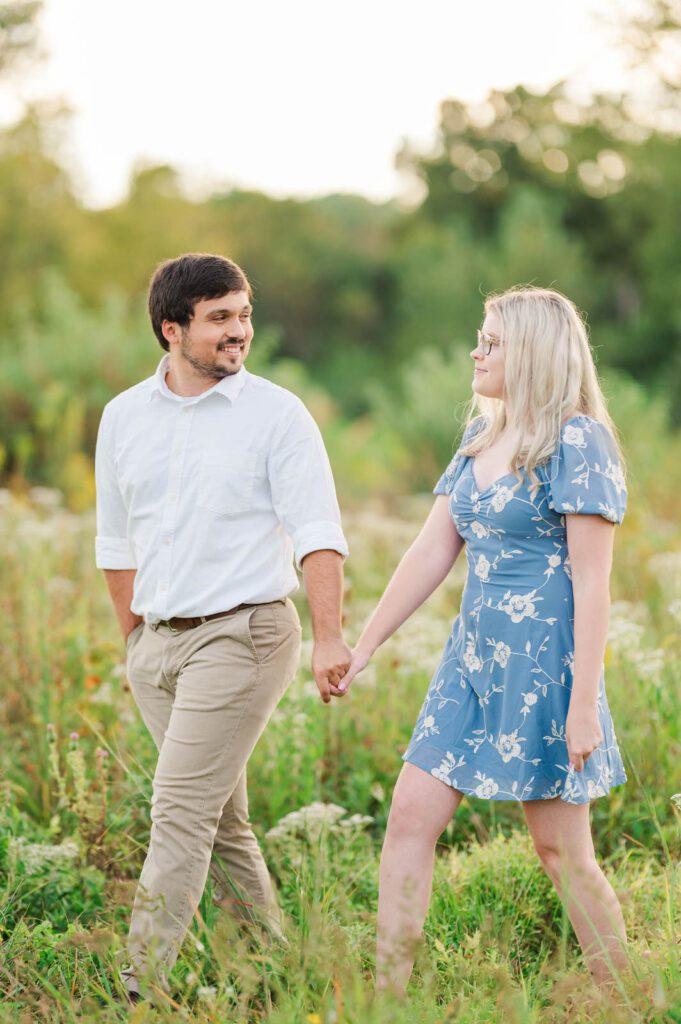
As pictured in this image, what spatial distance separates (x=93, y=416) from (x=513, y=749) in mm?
9547

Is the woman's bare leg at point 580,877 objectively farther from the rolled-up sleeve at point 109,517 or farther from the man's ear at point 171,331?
Answer: the man's ear at point 171,331

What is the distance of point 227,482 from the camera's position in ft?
11.0

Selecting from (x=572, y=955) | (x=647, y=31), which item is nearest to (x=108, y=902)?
(x=572, y=955)

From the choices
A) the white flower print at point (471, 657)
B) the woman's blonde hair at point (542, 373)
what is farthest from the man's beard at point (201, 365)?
the white flower print at point (471, 657)

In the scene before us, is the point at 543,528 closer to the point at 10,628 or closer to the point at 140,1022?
the point at 140,1022

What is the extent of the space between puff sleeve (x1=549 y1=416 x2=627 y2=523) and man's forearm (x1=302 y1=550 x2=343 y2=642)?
69cm

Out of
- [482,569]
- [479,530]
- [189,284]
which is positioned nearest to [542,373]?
[479,530]

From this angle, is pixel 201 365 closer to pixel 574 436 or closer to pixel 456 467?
pixel 456 467

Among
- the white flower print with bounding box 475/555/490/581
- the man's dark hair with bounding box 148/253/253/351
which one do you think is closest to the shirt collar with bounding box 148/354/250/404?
the man's dark hair with bounding box 148/253/253/351

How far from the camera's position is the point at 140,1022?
8.35 feet

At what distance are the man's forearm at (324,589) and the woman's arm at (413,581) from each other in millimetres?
102

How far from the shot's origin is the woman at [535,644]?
3.03m

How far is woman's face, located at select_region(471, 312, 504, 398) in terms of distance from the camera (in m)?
3.28

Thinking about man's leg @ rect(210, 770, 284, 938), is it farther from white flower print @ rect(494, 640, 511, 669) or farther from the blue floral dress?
white flower print @ rect(494, 640, 511, 669)
